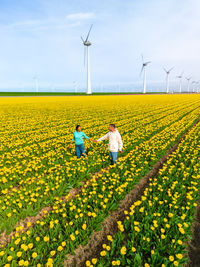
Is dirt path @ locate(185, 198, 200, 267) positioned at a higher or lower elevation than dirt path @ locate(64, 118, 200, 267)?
lower

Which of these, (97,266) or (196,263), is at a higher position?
(97,266)

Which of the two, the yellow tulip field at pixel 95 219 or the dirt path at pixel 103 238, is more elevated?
the yellow tulip field at pixel 95 219

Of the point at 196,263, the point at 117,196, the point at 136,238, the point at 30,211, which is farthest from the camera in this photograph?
the point at 117,196

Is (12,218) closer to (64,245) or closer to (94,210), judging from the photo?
(64,245)

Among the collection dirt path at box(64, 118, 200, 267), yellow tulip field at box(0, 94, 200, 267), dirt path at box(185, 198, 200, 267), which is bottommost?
dirt path at box(185, 198, 200, 267)

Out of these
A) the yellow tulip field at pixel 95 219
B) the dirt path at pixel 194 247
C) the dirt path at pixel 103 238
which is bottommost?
the dirt path at pixel 194 247

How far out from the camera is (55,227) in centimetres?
399

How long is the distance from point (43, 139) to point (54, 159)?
4.74 meters

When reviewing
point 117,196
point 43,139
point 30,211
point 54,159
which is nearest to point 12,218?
point 30,211

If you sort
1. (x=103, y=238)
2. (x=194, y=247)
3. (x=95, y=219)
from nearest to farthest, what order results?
(x=194, y=247)
(x=103, y=238)
(x=95, y=219)

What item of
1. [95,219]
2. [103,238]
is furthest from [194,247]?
[95,219]

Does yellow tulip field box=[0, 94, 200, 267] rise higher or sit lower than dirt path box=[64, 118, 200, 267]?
higher

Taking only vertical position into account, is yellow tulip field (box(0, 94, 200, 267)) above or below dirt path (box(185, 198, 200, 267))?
above

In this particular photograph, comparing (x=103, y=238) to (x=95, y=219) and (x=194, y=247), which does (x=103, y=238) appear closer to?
(x=95, y=219)
